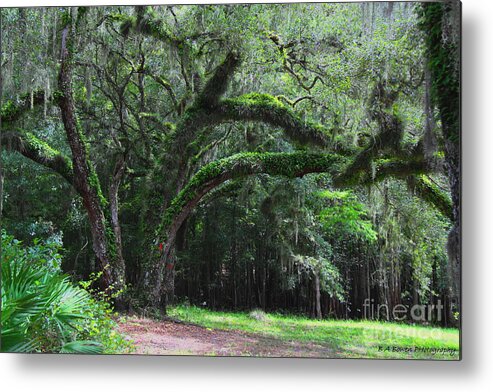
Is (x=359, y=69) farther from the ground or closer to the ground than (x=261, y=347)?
farther from the ground

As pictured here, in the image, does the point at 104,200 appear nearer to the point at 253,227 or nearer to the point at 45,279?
the point at 45,279

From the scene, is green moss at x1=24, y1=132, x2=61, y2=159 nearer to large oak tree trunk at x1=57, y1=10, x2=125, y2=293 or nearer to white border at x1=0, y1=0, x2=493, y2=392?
large oak tree trunk at x1=57, y1=10, x2=125, y2=293

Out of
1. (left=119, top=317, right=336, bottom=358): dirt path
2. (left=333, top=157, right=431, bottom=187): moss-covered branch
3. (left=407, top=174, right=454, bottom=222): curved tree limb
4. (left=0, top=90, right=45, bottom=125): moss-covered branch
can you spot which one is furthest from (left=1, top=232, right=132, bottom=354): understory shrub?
(left=407, top=174, right=454, bottom=222): curved tree limb

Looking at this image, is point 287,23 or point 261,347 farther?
point 287,23

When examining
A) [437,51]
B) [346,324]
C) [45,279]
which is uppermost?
[437,51]

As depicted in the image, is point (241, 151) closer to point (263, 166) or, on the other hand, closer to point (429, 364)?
point (263, 166)

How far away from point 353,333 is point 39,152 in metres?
2.80

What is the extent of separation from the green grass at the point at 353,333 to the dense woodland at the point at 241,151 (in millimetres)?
96

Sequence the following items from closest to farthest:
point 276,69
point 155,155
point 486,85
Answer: point 486,85 < point 276,69 < point 155,155

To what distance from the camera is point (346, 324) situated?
3707 mm

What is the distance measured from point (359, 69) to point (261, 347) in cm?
221

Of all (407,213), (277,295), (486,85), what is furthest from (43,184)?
(486,85)

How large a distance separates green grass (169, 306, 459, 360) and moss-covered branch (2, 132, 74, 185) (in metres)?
1.56

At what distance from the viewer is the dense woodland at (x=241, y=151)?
11.8ft
